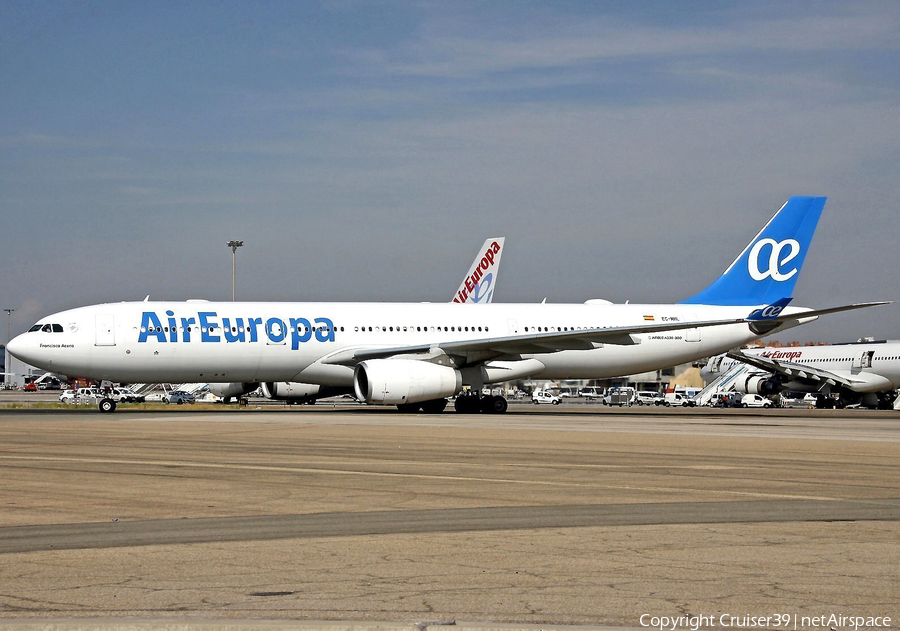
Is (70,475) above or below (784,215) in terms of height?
below

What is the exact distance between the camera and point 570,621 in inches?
238

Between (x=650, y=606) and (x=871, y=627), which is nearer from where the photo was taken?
(x=871, y=627)

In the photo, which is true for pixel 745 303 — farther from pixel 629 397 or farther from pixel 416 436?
pixel 629 397

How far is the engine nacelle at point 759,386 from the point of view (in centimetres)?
6731

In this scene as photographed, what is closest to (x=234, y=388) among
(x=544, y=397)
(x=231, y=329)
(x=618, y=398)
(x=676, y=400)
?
(x=231, y=329)

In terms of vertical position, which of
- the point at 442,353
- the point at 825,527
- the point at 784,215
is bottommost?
the point at 825,527

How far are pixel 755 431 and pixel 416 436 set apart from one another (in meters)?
9.76

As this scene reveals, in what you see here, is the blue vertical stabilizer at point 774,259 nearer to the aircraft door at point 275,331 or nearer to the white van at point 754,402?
the aircraft door at point 275,331

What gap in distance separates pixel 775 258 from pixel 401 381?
59.4ft

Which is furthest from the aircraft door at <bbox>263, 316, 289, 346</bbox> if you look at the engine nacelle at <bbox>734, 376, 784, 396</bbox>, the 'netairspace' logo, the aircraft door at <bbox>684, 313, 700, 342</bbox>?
the engine nacelle at <bbox>734, 376, 784, 396</bbox>

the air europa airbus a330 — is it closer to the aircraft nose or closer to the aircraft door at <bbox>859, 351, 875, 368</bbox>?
the aircraft nose

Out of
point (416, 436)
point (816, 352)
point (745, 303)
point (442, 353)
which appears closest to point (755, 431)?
point (416, 436)

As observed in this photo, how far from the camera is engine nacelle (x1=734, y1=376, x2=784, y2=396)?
67.3 metres

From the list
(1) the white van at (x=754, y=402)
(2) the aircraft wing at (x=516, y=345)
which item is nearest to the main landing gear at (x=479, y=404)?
(2) the aircraft wing at (x=516, y=345)
